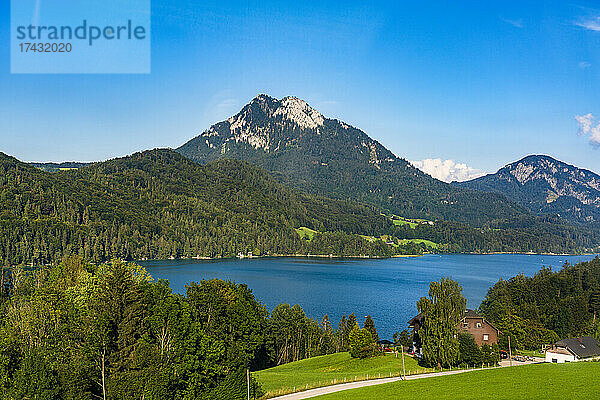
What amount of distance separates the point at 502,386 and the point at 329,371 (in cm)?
1911

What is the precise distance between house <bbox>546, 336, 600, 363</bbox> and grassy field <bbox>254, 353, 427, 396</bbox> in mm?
16458

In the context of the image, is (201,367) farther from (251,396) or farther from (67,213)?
(67,213)

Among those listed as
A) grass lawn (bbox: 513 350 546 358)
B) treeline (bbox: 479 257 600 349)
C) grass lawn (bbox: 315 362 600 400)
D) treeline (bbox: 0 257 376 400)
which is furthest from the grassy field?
treeline (bbox: 479 257 600 349)

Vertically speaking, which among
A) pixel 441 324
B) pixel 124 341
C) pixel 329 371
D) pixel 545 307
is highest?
pixel 124 341

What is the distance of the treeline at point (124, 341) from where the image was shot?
95.4ft

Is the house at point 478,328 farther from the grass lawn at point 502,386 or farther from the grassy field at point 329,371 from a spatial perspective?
the grass lawn at point 502,386

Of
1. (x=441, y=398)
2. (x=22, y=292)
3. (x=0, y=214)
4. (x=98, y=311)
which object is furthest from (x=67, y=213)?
(x=441, y=398)

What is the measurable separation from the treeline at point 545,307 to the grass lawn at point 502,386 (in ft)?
85.6

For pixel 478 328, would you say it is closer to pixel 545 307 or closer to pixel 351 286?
pixel 545 307

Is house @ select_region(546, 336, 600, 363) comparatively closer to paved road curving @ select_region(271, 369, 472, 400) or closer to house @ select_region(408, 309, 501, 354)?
house @ select_region(408, 309, 501, 354)

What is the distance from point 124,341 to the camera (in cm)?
3388

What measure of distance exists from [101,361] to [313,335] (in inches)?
1394

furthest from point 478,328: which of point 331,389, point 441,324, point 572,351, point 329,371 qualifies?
point 331,389

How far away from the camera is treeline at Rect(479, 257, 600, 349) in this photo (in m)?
63.3
